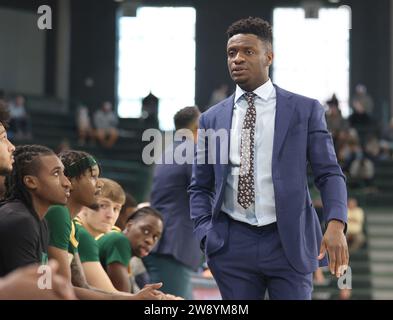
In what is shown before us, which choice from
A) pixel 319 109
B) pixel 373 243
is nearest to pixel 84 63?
pixel 373 243

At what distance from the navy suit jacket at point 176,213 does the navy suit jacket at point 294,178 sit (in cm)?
206

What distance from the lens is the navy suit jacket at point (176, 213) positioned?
6621 mm

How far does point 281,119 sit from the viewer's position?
439 centimetres

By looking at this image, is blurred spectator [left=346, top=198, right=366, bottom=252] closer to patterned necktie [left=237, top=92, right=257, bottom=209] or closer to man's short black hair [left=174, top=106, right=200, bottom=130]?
man's short black hair [left=174, top=106, right=200, bottom=130]

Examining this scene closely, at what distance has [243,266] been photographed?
14.1 feet

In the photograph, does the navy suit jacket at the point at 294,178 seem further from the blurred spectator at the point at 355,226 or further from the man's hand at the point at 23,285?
the blurred spectator at the point at 355,226

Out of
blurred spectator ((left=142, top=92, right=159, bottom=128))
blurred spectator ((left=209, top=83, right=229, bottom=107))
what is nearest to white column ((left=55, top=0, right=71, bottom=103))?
blurred spectator ((left=142, top=92, right=159, bottom=128))

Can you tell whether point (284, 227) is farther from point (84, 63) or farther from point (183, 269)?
point (84, 63)

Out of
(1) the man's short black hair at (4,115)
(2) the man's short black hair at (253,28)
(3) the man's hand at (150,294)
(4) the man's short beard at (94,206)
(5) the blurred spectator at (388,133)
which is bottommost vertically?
(5) the blurred spectator at (388,133)

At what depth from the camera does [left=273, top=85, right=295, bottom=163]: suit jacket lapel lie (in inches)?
171

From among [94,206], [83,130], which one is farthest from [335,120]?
[94,206]

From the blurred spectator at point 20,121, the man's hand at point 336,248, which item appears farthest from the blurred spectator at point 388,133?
the man's hand at point 336,248

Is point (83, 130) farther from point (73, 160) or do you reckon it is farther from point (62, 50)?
point (73, 160)
